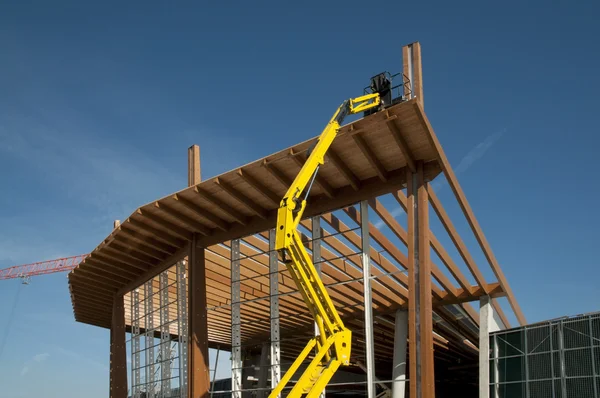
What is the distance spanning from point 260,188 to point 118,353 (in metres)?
15.8

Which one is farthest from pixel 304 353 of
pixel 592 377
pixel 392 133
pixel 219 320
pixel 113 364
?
pixel 219 320

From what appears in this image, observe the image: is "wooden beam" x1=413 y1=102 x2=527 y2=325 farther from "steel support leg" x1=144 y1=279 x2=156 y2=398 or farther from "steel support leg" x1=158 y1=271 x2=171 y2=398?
"steel support leg" x1=144 y1=279 x2=156 y2=398

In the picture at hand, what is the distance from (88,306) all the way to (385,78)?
24.6 metres

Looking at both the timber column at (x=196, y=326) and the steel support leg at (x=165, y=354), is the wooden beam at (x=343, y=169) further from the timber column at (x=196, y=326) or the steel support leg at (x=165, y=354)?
the steel support leg at (x=165, y=354)

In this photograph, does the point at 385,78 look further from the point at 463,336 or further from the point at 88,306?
the point at 88,306

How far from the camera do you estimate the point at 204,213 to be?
21016mm

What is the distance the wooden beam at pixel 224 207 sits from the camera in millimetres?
19484

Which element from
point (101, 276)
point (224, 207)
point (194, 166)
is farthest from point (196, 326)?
point (101, 276)

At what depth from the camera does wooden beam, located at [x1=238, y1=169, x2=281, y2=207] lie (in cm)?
1827

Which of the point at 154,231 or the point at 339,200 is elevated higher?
the point at 339,200

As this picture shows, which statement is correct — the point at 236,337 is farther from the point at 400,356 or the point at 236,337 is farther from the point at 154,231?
the point at 400,356

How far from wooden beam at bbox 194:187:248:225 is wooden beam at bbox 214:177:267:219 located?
A: 744 mm

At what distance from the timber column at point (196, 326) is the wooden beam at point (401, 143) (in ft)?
24.4

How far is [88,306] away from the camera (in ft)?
114
